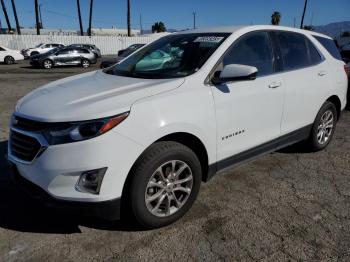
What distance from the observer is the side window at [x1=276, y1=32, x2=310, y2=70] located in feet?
13.7

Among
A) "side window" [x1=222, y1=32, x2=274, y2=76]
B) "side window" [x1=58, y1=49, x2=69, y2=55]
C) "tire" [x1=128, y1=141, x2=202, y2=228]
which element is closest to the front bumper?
"tire" [x1=128, y1=141, x2=202, y2=228]

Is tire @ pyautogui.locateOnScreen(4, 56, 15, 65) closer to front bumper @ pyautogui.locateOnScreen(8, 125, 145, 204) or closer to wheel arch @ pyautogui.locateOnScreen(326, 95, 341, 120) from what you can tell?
wheel arch @ pyautogui.locateOnScreen(326, 95, 341, 120)

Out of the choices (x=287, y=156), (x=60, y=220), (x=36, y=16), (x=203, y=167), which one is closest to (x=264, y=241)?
(x=203, y=167)

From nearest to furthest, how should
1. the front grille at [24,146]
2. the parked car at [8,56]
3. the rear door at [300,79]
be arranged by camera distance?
the front grille at [24,146] → the rear door at [300,79] → the parked car at [8,56]

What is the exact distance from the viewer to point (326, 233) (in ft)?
A: 10.2

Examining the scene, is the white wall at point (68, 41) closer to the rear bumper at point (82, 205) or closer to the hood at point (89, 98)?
the hood at point (89, 98)

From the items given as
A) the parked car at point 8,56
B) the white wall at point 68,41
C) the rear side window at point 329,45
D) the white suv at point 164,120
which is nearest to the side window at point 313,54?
the white suv at point 164,120

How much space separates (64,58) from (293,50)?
21674 millimetres

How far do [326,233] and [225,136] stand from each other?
4.00 ft

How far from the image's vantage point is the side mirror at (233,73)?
3246mm

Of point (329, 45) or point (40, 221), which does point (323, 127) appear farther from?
point (40, 221)

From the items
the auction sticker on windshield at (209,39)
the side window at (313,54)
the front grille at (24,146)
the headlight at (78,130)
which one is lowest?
the front grille at (24,146)

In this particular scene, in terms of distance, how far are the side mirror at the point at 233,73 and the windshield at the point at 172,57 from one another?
0.22 m

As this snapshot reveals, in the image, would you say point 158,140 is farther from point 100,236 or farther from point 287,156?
point 287,156
